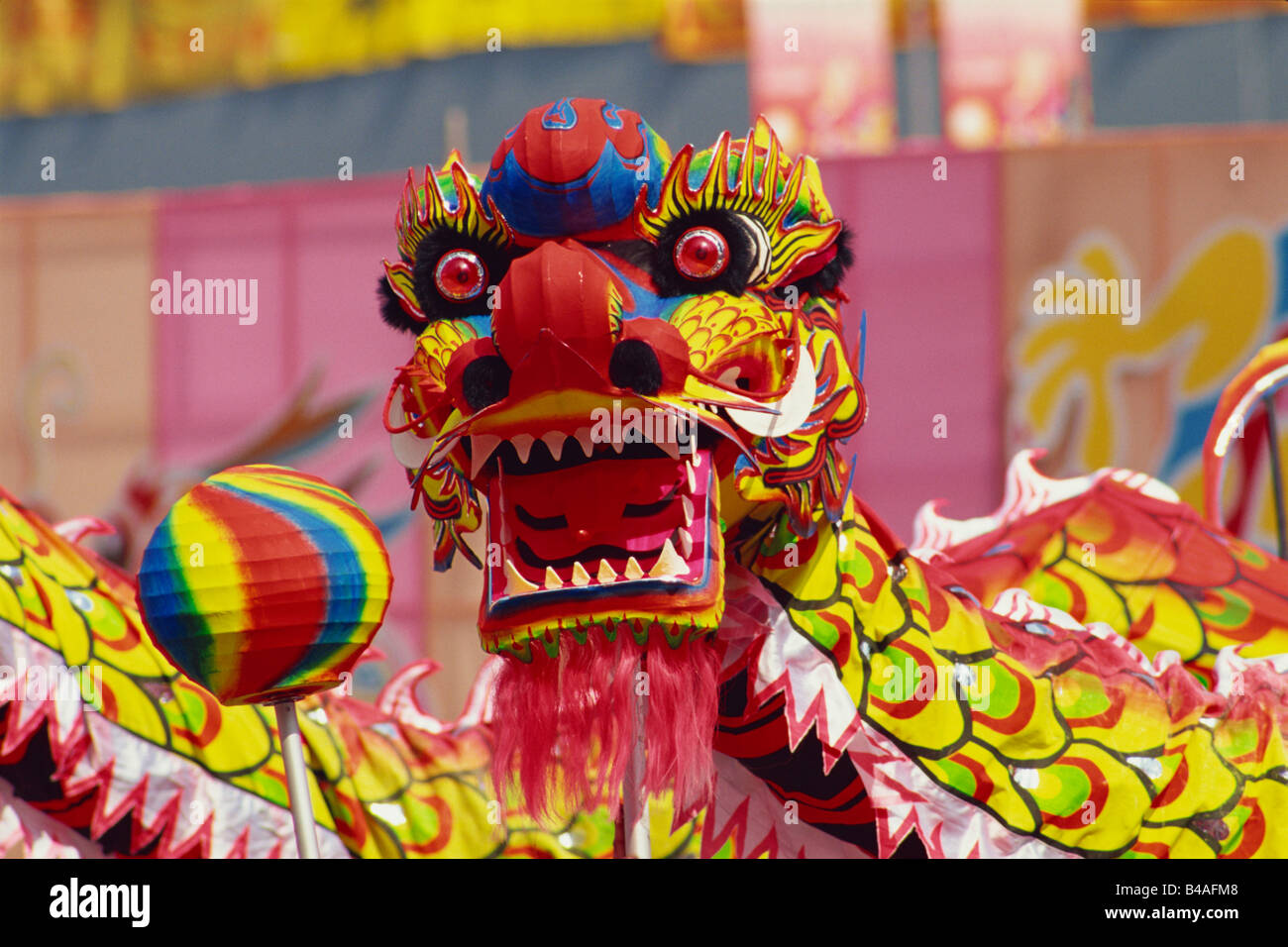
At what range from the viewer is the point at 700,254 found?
1.95 meters

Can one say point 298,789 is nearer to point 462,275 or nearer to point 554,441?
point 554,441

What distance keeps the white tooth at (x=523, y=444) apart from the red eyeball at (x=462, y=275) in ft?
0.70

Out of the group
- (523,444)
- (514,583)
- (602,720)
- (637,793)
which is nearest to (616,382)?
(523,444)

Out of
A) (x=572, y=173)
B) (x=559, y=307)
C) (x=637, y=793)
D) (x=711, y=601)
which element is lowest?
(x=637, y=793)

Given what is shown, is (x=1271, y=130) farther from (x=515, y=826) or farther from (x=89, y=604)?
(x=89, y=604)

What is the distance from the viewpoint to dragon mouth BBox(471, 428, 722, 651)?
1.85 meters

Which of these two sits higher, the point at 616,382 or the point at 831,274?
the point at 831,274

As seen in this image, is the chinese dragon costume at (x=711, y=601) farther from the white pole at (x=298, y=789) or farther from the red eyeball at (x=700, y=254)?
the white pole at (x=298, y=789)

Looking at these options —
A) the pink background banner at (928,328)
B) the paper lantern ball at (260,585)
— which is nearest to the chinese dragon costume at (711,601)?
the paper lantern ball at (260,585)

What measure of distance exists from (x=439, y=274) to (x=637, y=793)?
0.67 meters

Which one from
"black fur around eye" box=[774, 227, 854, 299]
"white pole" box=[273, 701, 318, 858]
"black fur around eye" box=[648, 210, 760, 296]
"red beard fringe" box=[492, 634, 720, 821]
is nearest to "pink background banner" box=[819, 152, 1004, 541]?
"black fur around eye" box=[774, 227, 854, 299]

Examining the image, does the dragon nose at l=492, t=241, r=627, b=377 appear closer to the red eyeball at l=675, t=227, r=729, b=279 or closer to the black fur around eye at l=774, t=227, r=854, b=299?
the red eyeball at l=675, t=227, r=729, b=279

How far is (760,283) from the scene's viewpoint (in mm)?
1994
